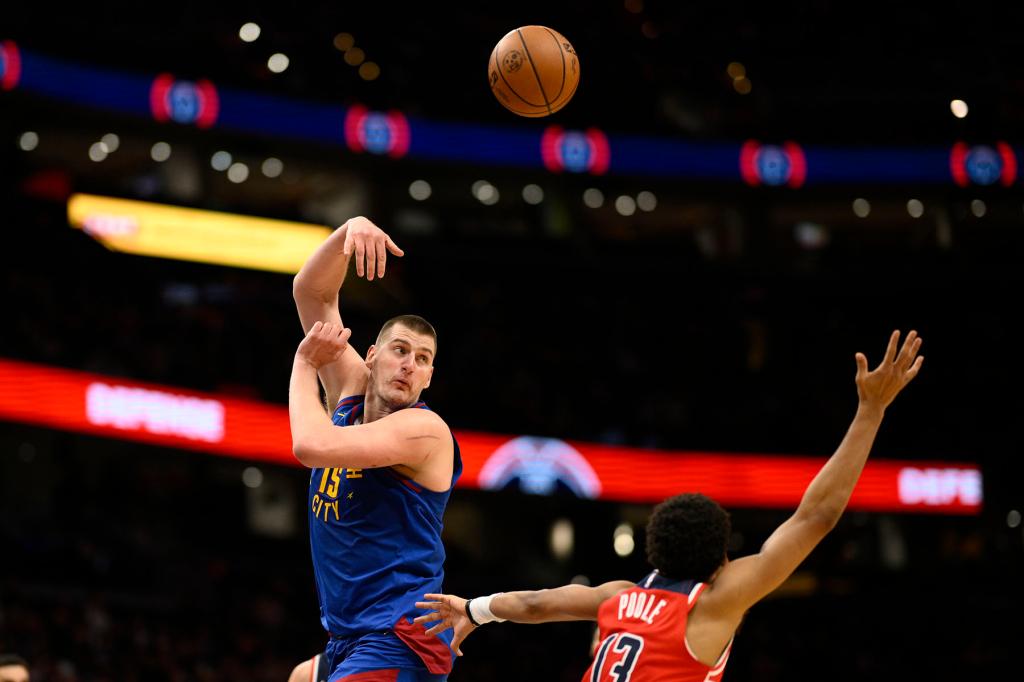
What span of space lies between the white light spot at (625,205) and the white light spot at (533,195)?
2.00 metres

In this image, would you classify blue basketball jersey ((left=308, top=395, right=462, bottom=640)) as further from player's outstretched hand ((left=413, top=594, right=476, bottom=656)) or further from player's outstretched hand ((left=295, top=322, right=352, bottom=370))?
player's outstretched hand ((left=295, top=322, right=352, bottom=370))

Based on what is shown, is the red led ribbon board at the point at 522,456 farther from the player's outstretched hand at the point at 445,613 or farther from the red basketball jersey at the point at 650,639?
the red basketball jersey at the point at 650,639

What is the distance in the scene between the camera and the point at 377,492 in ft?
16.7

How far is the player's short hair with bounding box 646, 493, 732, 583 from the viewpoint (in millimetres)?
4754

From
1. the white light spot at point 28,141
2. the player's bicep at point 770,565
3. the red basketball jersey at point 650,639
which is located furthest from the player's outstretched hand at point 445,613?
the white light spot at point 28,141

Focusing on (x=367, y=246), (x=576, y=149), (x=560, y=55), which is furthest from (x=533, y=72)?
(x=576, y=149)

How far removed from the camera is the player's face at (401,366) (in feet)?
17.1

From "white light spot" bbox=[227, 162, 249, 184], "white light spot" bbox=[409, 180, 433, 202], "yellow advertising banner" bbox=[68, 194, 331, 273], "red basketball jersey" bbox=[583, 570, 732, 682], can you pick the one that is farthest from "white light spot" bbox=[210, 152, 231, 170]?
"red basketball jersey" bbox=[583, 570, 732, 682]

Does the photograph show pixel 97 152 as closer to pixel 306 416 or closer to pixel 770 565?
pixel 306 416

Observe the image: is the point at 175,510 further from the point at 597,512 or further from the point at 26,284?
the point at 597,512

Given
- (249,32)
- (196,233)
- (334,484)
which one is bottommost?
(334,484)

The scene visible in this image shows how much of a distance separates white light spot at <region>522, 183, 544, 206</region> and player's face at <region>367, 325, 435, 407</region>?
1043 inches

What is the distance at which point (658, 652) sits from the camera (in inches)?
181

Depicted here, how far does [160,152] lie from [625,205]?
38.8 ft
